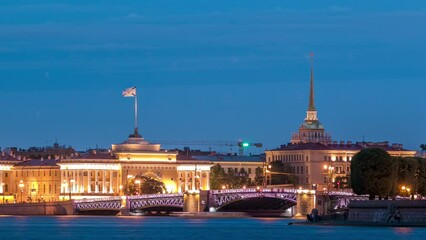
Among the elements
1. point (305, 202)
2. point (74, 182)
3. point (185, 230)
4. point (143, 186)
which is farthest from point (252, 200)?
point (185, 230)

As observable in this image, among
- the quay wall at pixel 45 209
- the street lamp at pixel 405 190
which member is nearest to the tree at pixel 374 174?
the street lamp at pixel 405 190

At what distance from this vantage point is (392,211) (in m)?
118

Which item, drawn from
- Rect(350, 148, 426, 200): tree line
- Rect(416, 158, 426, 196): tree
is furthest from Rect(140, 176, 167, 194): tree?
Rect(350, 148, 426, 200): tree line

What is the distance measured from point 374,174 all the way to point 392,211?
14970 millimetres

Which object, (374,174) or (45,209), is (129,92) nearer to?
(45,209)

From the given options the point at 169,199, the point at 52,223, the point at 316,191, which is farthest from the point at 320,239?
the point at 169,199

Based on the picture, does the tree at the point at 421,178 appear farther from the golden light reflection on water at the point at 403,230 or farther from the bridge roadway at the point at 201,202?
the golden light reflection on water at the point at 403,230

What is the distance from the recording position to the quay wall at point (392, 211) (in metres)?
117

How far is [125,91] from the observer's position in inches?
7480

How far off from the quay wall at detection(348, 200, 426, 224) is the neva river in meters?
1.40

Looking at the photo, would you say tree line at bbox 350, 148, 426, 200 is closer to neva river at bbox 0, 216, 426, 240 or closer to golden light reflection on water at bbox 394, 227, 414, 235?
neva river at bbox 0, 216, 426, 240

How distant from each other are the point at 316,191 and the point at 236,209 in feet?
65.9

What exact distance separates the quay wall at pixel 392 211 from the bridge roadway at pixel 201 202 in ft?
129

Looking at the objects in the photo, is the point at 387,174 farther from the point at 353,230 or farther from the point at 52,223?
the point at 52,223
